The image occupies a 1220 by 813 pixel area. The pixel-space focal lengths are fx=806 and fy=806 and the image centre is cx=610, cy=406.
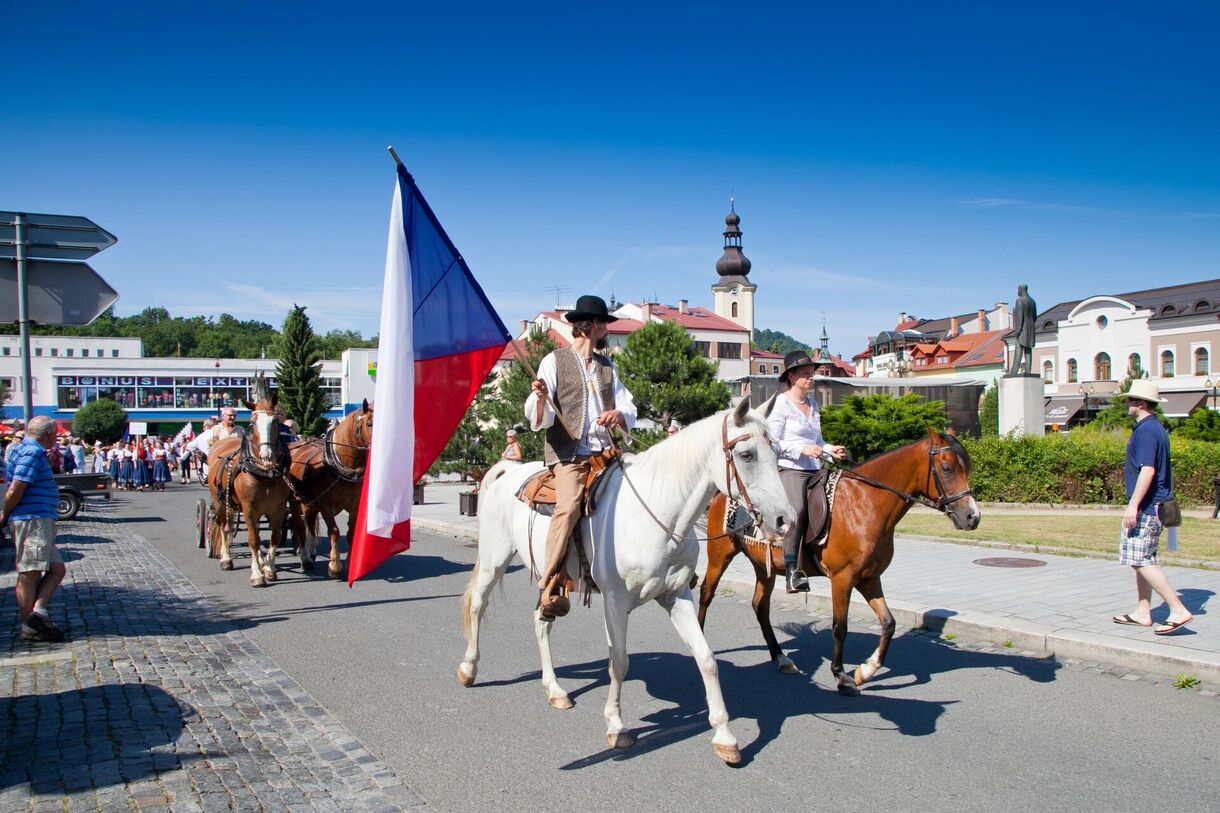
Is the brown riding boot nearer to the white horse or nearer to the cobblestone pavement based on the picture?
the white horse

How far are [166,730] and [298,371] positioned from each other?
51.5 m

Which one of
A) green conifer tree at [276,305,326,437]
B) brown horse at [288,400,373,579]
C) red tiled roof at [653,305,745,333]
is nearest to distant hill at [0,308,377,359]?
red tiled roof at [653,305,745,333]

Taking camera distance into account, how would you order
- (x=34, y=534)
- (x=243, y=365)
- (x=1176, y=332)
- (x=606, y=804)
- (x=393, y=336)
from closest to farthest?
(x=606, y=804)
(x=393, y=336)
(x=34, y=534)
(x=1176, y=332)
(x=243, y=365)

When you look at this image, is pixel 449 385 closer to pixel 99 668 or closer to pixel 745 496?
pixel 745 496

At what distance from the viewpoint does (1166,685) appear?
6254 millimetres

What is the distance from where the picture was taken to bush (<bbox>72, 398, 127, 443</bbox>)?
58656 millimetres

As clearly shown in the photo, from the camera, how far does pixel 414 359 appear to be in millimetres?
5824

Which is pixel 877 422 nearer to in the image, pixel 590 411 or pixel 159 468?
pixel 590 411

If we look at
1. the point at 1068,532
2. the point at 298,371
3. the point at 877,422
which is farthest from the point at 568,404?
the point at 298,371

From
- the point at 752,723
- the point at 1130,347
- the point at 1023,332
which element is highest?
the point at 1130,347

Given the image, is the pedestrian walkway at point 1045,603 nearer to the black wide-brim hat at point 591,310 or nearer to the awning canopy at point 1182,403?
the black wide-brim hat at point 591,310

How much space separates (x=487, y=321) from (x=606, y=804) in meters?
3.57

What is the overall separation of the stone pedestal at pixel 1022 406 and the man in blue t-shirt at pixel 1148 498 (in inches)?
652

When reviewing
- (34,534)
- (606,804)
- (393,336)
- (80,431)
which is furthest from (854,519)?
(80,431)
